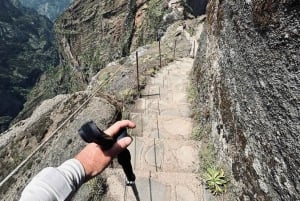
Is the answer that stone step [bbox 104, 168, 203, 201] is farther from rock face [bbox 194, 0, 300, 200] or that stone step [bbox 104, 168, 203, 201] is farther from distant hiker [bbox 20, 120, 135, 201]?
distant hiker [bbox 20, 120, 135, 201]

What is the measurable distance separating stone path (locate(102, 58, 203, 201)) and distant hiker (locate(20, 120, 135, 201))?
3.96 meters

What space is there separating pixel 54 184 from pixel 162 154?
18.9 ft

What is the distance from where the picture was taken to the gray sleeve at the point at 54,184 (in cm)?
200

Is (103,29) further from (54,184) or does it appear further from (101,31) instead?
(54,184)

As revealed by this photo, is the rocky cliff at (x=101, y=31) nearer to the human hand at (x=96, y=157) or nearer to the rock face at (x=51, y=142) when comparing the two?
the rock face at (x=51, y=142)

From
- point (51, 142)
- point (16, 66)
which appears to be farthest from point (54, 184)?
point (16, 66)

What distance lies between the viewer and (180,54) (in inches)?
757

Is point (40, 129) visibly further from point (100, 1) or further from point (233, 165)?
point (100, 1)

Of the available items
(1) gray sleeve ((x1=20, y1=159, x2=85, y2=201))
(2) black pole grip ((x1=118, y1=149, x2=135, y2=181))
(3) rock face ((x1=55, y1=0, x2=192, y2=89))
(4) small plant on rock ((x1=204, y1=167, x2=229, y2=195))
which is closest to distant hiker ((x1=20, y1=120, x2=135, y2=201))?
(1) gray sleeve ((x1=20, y1=159, x2=85, y2=201))

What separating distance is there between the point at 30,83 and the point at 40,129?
15564cm

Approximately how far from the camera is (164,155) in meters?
7.71

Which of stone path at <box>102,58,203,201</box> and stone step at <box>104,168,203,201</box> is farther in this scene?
stone path at <box>102,58,203,201</box>

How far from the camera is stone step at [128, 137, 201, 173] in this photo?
290 inches

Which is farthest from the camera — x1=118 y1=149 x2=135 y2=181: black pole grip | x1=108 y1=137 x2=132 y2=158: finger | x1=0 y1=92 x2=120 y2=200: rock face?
x1=0 y1=92 x2=120 y2=200: rock face
